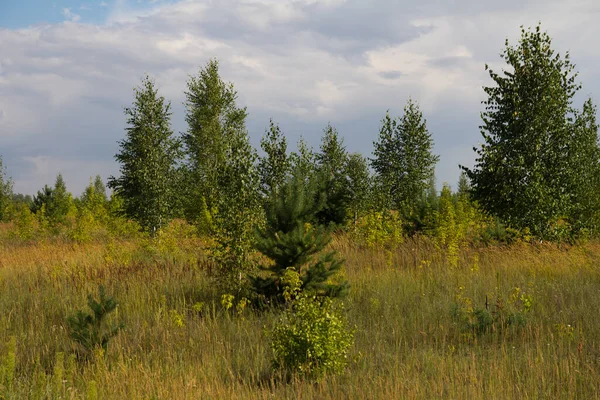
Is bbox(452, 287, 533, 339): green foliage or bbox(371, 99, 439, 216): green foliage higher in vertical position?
bbox(371, 99, 439, 216): green foliage

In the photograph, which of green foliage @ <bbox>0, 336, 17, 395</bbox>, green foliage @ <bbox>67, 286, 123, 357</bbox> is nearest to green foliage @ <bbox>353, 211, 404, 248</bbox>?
green foliage @ <bbox>67, 286, 123, 357</bbox>

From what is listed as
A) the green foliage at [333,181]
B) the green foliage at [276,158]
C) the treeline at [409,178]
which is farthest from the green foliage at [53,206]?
the green foliage at [276,158]

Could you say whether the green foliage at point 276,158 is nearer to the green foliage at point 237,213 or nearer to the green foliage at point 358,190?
the green foliage at point 237,213

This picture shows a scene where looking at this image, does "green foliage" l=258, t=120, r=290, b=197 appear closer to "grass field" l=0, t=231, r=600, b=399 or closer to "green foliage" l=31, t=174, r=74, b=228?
"grass field" l=0, t=231, r=600, b=399

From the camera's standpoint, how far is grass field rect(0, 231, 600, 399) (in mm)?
4934

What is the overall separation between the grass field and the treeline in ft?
5.53

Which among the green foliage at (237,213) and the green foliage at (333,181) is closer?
the green foliage at (237,213)

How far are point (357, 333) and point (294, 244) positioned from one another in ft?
5.58

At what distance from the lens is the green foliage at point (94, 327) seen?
6164 millimetres

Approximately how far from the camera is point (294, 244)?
7.82 m

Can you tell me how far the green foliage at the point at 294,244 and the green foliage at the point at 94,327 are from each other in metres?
2.48

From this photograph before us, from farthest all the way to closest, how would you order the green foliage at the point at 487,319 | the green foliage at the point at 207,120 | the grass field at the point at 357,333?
the green foliage at the point at 207,120
the green foliage at the point at 487,319
the grass field at the point at 357,333

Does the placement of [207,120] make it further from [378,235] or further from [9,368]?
[9,368]

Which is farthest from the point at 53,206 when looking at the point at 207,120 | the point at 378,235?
the point at 378,235
